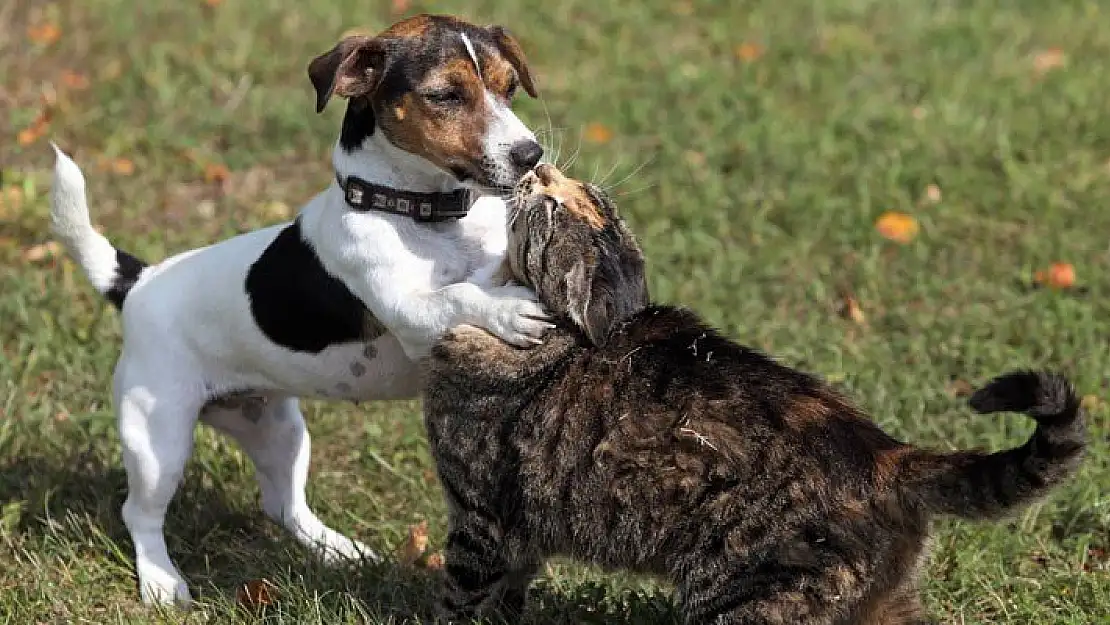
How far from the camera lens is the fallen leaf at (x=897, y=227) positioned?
7.19 meters

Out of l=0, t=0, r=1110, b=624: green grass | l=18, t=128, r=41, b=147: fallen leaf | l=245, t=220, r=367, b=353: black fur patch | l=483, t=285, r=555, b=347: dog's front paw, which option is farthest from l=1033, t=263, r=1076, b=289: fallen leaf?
l=18, t=128, r=41, b=147: fallen leaf

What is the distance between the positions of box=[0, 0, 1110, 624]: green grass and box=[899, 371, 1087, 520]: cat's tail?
3.56ft

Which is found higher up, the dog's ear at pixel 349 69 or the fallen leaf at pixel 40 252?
the dog's ear at pixel 349 69

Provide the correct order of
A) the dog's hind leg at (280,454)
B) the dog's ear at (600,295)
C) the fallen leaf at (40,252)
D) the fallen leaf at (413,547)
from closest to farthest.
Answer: the dog's ear at (600,295) < the fallen leaf at (413,547) < the dog's hind leg at (280,454) < the fallen leaf at (40,252)

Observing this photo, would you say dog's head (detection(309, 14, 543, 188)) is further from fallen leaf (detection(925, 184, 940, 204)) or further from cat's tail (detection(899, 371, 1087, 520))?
fallen leaf (detection(925, 184, 940, 204))

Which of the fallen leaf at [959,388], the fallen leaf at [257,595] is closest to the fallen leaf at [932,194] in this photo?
the fallen leaf at [959,388]

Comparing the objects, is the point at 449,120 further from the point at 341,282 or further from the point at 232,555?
the point at 232,555

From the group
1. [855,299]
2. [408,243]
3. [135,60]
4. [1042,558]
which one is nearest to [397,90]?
[408,243]

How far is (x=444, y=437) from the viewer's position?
13.7ft

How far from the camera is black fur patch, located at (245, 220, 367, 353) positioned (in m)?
4.65

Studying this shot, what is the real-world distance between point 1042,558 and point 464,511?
6.74 feet

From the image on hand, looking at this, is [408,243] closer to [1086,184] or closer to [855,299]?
[855,299]

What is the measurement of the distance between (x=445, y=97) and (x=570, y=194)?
0.50 metres

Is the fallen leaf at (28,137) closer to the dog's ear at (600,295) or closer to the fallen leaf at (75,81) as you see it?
the fallen leaf at (75,81)
